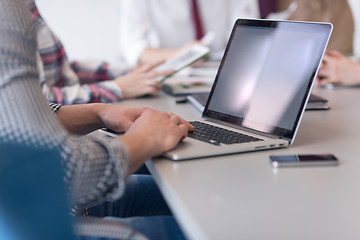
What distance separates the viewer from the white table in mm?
525

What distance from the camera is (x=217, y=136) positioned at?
848 millimetres

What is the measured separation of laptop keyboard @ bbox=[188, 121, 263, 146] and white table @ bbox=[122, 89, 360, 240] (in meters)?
0.05

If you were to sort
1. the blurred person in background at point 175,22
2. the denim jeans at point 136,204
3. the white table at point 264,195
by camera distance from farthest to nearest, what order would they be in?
the blurred person in background at point 175,22
the denim jeans at point 136,204
the white table at point 264,195

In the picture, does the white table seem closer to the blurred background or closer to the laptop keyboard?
the laptop keyboard

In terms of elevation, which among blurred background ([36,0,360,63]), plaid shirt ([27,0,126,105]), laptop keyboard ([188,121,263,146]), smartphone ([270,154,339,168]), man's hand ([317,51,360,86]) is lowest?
blurred background ([36,0,360,63])

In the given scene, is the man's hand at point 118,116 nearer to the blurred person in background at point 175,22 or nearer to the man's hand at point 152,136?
the man's hand at point 152,136

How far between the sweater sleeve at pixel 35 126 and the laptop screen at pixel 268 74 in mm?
340

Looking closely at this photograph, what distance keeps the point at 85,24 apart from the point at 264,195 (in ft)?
10.0

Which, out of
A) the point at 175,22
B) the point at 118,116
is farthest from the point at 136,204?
the point at 175,22

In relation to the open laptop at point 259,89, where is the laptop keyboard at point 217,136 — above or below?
below

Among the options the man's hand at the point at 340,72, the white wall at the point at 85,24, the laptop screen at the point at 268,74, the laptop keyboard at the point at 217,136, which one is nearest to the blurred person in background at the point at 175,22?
the man's hand at the point at 340,72

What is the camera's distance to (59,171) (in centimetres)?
56

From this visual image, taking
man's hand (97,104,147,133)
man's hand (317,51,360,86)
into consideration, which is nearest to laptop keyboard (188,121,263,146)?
man's hand (97,104,147,133)

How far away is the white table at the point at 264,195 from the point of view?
52 centimetres
